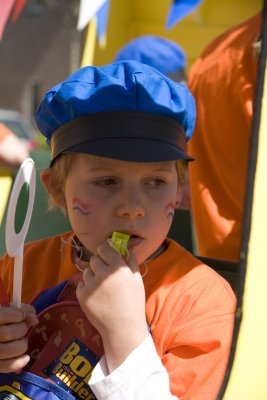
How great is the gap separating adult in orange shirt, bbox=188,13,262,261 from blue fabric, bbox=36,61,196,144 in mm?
554

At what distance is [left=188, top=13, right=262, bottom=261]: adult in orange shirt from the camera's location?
1533mm

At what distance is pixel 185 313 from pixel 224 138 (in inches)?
30.8

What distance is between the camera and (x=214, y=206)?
1.63 meters

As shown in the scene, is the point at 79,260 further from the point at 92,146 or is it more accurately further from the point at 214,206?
the point at 214,206

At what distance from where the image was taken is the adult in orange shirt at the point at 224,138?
60.4 inches

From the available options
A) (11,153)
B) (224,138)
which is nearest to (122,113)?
(224,138)

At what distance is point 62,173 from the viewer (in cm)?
104

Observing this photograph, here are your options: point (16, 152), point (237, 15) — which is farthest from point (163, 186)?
point (237, 15)

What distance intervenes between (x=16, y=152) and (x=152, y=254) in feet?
2.51

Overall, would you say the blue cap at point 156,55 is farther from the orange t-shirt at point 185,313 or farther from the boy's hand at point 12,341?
the boy's hand at point 12,341

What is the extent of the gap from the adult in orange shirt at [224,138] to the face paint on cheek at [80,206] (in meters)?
0.66

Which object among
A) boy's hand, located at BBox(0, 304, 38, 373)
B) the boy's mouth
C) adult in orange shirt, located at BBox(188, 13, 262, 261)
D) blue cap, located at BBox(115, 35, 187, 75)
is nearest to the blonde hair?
the boy's mouth

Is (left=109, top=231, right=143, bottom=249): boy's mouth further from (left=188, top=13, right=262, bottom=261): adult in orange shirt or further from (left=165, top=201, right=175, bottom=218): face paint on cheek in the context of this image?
(left=188, top=13, right=262, bottom=261): adult in orange shirt

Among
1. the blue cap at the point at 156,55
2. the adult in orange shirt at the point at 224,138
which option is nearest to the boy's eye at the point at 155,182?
the adult in orange shirt at the point at 224,138
